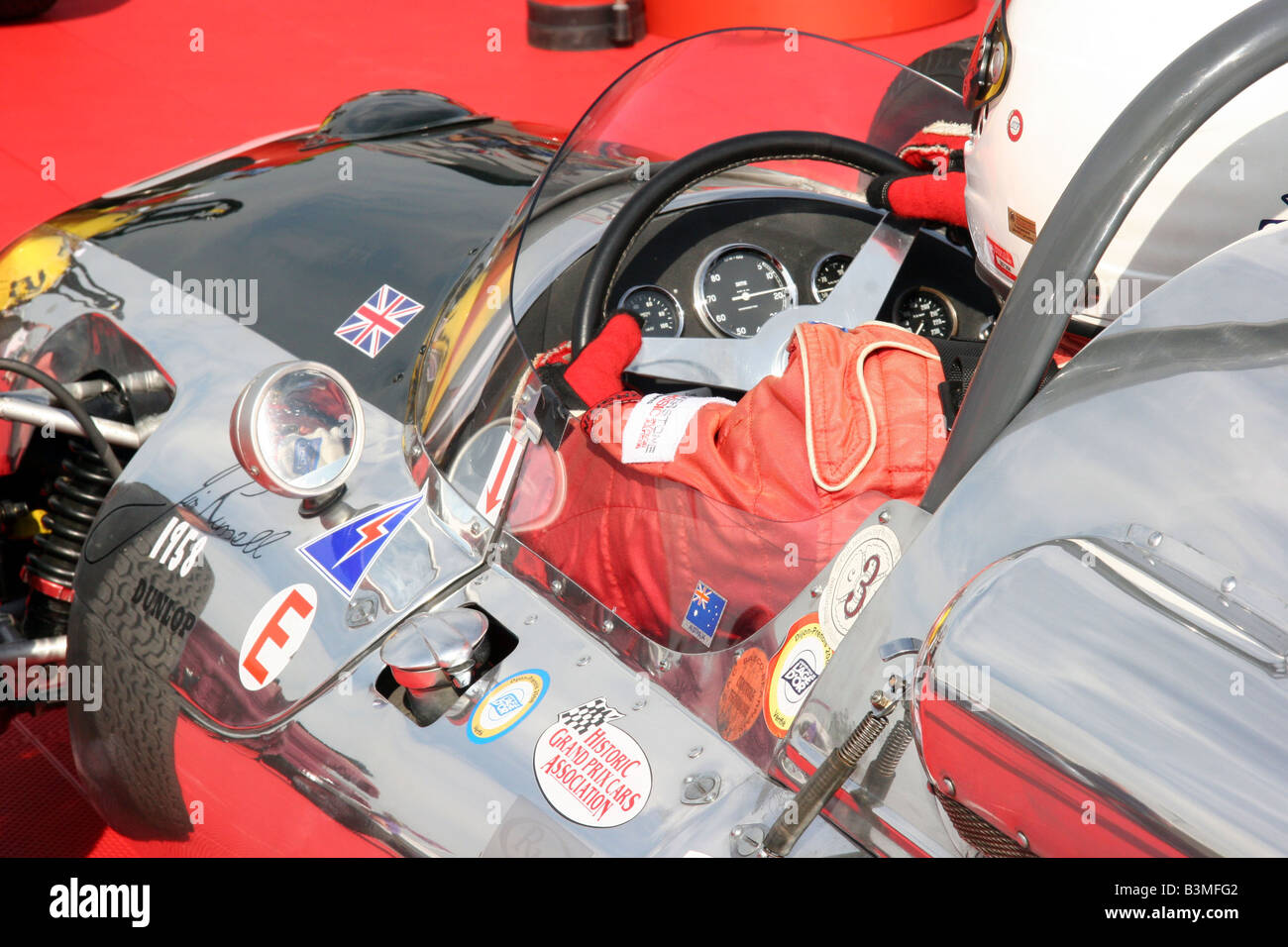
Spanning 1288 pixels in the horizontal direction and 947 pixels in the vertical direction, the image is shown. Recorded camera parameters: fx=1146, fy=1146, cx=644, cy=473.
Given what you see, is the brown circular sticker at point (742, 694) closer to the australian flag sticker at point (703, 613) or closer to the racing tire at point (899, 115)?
the australian flag sticker at point (703, 613)

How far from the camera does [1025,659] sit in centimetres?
90

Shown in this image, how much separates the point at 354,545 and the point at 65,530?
650mm

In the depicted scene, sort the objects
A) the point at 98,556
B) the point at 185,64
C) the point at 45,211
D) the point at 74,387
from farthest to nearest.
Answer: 1. the point at 185,64
2. the point at 45,211
3. the point at 74,387
4. the point at 98,556

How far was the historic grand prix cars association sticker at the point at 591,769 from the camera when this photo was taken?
1.30 m

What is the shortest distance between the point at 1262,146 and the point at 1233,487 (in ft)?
2.26

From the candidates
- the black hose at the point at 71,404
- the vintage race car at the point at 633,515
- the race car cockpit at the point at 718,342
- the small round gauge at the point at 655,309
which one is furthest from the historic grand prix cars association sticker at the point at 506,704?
the small round gauge at the point at 655,309

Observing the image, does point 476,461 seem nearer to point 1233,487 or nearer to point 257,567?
point 257,567

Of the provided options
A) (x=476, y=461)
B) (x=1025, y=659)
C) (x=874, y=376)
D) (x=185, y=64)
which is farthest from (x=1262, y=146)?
(x=185, y=64)

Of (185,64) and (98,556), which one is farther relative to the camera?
(185,64)

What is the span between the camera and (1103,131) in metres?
1.48

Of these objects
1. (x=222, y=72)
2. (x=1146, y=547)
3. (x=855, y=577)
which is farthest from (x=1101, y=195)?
(x=222, y=72)

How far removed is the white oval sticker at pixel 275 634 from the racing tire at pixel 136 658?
110mm
